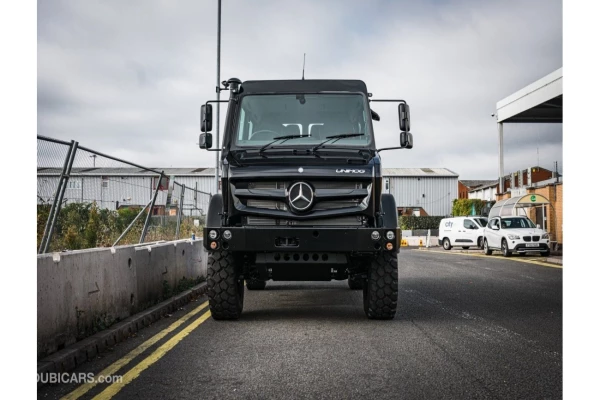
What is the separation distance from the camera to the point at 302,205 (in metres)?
7.79

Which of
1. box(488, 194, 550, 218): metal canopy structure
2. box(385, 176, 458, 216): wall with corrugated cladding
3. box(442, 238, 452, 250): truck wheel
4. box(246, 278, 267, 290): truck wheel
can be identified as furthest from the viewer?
box(385, 176, 458, 216): wall with corrugated cladding

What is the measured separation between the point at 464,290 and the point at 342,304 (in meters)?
3.47

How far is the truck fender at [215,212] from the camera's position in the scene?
799cm

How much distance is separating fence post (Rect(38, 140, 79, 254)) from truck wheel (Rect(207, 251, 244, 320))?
6.45ft

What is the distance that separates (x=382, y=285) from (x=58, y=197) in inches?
156

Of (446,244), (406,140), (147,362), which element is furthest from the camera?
(446,244)

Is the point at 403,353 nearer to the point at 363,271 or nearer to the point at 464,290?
the point at 363,271

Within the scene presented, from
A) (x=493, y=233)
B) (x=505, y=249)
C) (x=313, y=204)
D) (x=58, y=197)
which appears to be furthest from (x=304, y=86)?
(x=493, y=233)

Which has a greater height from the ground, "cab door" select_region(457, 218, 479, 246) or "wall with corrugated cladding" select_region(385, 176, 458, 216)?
"wall with corrugated cladding" select_region(385, 176, 458, 216)

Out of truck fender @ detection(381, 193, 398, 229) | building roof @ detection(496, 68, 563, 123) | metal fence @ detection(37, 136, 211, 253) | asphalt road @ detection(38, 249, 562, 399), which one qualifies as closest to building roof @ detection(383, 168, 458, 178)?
building roof @ detection(496, 68, 563, 123)

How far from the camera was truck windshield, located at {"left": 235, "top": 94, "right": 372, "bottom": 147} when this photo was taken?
859 centimetres

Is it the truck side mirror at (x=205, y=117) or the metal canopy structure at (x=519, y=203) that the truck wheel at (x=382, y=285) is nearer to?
the truck side mirror at (x=205, y=117)

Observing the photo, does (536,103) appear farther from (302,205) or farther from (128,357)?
(128,357)

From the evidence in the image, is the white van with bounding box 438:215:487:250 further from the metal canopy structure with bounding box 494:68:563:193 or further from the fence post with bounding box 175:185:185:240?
the fence post with bounding box 175:185:185:240
